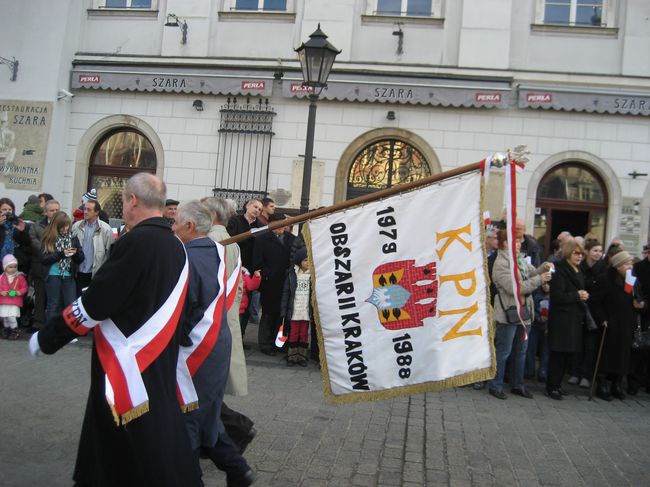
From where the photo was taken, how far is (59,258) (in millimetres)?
8797

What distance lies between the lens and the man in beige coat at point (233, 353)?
4.49 m

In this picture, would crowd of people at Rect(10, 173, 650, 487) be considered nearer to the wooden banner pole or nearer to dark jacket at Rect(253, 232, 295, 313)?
dark jacket at Rect(253, 232, 295, 313)

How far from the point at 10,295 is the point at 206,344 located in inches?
246

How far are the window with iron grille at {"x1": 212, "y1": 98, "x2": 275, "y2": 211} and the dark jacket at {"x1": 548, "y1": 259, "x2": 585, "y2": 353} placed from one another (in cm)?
726

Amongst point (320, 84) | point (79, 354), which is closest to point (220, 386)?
point (79, 354)

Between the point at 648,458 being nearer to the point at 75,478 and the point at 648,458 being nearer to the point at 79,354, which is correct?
the point at 75,478

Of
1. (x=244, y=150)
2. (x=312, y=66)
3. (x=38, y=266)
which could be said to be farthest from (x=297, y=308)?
(x=244, y=150)

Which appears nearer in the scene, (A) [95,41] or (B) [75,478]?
(B) [75,478]

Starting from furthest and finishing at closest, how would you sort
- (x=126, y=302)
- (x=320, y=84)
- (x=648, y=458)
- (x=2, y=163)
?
(x=2, y=163), (x=320, y=84), (x=648, y=458), (x=126, y=302)

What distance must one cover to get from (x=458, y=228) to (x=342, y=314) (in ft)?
2.88

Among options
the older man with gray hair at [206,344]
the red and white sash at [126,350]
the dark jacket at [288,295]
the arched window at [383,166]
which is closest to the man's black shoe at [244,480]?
the older man with gray hair at [206,344]

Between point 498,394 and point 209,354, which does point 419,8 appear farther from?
point 209,354

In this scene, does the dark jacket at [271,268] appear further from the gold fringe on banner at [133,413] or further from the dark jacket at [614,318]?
the gold fringe on banner at [133,413]

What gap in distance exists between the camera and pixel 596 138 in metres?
12.9
